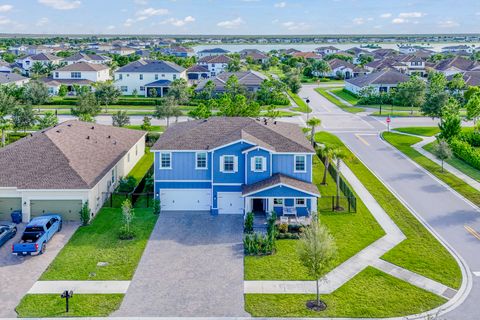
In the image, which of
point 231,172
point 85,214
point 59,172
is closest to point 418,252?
point 231,172

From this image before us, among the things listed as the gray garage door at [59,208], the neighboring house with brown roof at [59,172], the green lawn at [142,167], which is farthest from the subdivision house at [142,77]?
the gray garage door at [59,208]

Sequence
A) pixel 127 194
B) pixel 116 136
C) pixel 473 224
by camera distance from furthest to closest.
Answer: pixel 116 136, pixel 127 194, pixel 473 224

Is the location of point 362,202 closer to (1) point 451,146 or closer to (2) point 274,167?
(2) point 274,167

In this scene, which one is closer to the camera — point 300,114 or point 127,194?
point 127,194

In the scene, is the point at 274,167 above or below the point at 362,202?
above

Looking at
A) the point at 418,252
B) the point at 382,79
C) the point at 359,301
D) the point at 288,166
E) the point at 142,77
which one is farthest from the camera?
the point at 142,77

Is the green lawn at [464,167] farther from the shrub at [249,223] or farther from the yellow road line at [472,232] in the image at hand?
the shrub at [249,223]

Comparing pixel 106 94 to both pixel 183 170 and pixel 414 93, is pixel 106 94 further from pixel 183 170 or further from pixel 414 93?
pixel 183 170

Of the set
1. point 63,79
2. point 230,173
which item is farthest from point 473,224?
point 63,79
